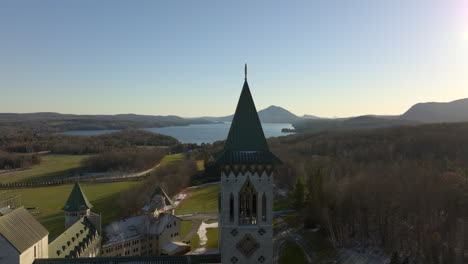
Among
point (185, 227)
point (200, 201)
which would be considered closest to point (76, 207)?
point (185, 227)

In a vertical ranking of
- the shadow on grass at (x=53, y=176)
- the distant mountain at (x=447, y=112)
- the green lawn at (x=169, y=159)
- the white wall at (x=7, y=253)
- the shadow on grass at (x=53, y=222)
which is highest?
the distant mountain at (x=447, y=112)

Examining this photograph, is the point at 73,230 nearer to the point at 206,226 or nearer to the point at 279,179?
the point at 206,226

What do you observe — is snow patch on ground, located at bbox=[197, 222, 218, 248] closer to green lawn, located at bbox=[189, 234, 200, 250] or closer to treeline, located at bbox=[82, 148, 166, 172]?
green lawn, located at bbox=[189, 234, 200, 250]

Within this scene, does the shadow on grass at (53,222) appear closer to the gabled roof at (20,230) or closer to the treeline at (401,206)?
the gabled roof at (20,230)

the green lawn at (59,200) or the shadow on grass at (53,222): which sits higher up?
the green lawn at (59,200)

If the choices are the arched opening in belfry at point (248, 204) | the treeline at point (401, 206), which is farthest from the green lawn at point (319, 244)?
the arched opening in belfry at point (248, 204)

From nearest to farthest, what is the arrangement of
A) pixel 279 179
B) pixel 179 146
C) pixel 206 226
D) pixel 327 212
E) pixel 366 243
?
pixel 366 243 → pixel 327 212 → pixel 206 226 → pixel 279 179 → pixel 179 146

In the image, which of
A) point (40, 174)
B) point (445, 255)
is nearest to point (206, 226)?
point (445, 255)

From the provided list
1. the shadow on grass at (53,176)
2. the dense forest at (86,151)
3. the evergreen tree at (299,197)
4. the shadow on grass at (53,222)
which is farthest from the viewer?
the dense forest at (86,151)
